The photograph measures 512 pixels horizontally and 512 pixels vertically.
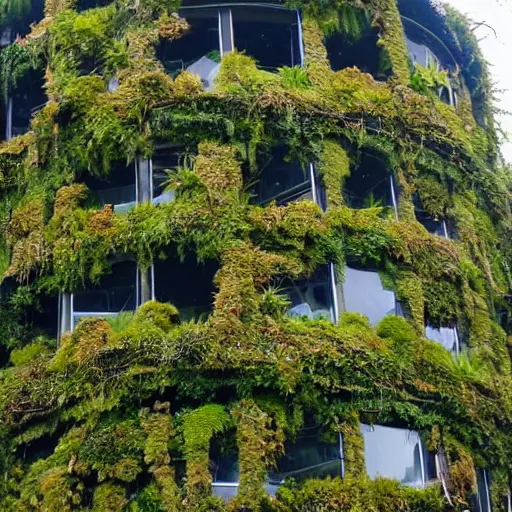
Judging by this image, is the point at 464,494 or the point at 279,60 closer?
the point at 464,494

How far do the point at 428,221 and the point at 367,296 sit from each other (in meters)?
4.05

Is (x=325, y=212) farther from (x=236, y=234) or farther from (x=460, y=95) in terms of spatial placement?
(x=460, y=95)

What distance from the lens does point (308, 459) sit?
81.0 feet

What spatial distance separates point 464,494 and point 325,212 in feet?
24.1

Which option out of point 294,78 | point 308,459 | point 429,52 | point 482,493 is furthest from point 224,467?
point 429,52

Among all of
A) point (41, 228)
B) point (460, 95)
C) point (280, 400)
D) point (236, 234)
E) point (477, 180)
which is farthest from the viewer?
point (460, 95)

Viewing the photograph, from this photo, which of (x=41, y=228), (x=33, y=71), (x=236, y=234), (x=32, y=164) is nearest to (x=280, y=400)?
(x=236, y=234)

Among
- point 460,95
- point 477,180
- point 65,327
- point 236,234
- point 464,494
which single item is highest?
point 460,95

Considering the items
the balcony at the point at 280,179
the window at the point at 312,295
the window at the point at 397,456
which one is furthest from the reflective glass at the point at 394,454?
the balcony at the point at 280,179

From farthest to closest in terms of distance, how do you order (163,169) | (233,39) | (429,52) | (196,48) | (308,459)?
(429,52), (196,48), (233,39), (163,169), (308,459)

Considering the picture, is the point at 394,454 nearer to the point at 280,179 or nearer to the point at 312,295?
the point at 312,295

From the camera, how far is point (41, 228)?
28.9 meters

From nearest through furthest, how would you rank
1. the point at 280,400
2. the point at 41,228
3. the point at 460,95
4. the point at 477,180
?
1. the point at 280,400
2. the point at 41,228
3. the point at 477,180
4. the point at 460,95

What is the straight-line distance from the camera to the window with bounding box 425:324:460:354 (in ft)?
91.6
